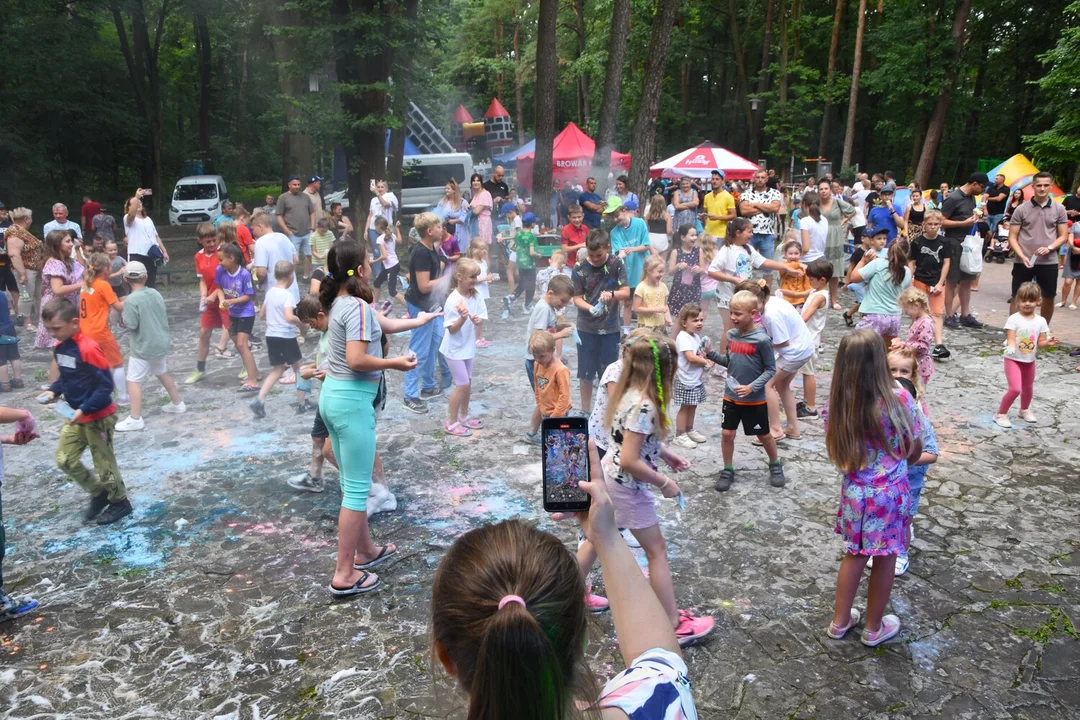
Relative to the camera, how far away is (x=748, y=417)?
5.82 metres

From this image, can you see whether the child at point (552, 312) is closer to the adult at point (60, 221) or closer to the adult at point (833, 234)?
the adult at point (833, 234)

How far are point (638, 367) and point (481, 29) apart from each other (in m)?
54.7

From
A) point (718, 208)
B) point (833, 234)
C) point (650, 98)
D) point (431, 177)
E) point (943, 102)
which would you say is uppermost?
point (943, 102)

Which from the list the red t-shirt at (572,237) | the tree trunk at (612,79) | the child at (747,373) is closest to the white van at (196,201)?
the tree trunk at (612,79)

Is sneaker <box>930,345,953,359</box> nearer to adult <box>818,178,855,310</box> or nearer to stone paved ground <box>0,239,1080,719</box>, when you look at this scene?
stone paved ground <box>0,239,1080,719</box>

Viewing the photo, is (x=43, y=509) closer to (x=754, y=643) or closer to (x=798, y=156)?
(x=754, y=643)

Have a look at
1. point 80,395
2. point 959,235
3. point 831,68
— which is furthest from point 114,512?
point 831,68

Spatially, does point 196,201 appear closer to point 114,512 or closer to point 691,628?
point 114,512

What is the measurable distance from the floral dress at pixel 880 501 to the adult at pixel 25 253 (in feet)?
37.8

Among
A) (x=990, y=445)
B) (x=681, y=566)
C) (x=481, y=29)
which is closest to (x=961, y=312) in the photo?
(x=990, y=445)

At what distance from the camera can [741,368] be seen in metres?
5.80

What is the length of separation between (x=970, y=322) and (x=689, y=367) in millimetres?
6584

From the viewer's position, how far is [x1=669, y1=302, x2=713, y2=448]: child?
6.56 meters

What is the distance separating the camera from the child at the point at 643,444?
3863 millimetres
